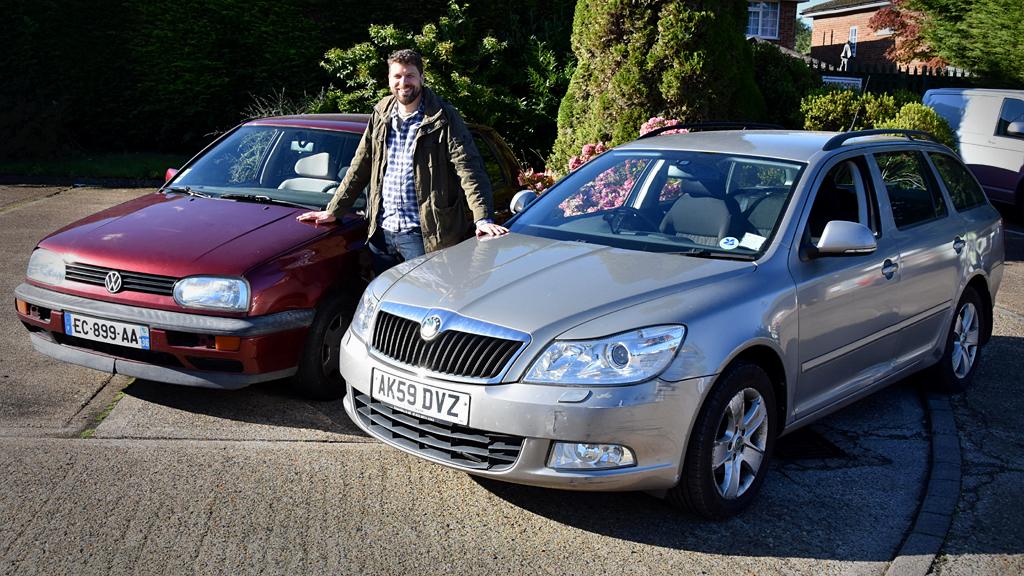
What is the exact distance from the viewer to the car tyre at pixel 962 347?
6.25 meters

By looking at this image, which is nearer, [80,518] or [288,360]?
[80,518]

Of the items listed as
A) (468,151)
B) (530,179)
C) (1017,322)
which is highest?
(468,151)

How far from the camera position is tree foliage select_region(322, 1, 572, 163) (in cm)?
1335

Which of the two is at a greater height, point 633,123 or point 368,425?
point 633,123

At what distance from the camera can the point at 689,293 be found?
4305mm

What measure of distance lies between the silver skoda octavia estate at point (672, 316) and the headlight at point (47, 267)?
1879 millimetres

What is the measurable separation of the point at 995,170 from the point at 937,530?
11.2m

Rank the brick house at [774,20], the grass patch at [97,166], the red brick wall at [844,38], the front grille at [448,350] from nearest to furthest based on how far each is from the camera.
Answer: the front grille at [448,350] → the grass patch at [97,166] → the red brick wall at [844,38] → the brick house at [774,20]

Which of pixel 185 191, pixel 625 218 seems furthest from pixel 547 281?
pixel 185 191

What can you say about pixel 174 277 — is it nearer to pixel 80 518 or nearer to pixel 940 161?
pixel 80 518

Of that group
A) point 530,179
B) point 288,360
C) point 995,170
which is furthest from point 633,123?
point 995,170

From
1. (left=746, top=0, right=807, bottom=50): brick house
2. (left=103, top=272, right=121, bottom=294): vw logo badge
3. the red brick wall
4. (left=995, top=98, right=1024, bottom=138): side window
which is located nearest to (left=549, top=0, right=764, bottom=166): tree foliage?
(left=103, top=272, right=121, bottom=294): vw logo badge

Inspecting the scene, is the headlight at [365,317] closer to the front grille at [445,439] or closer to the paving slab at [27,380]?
the front grille at [445,439]

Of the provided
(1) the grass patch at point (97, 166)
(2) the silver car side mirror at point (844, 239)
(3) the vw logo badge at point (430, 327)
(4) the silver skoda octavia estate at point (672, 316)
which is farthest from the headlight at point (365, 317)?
(1) the grass patch at point (97, 166)
